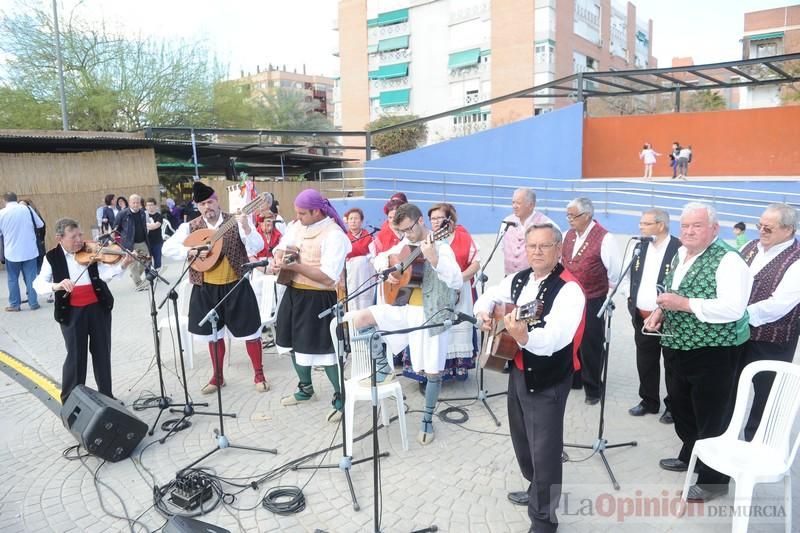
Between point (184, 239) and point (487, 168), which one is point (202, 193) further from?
point (487, 168)

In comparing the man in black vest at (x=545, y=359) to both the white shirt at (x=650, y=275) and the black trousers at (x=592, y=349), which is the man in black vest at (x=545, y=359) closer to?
the white shirt at (x=650, y=275)

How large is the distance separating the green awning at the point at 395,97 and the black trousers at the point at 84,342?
41774 mm

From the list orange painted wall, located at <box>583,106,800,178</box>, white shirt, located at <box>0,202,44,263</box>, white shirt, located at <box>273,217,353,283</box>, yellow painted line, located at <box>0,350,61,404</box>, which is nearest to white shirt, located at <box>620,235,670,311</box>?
white shirt, located at <box>273,217,353,283</box>

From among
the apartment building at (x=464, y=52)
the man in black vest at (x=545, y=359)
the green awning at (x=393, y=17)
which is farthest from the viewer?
the green awning at (x=393, y=17)

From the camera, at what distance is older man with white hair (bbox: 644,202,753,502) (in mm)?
3320

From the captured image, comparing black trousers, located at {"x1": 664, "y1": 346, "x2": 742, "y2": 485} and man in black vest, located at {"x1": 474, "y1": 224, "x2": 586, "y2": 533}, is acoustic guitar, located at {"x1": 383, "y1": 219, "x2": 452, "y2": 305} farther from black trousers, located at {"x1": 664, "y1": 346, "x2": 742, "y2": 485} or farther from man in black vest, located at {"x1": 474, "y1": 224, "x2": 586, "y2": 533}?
black trousers, located at {"x1": 664, "y1": 346, "x2": 742, "y2": 485}

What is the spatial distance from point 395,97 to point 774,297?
43.5 meters

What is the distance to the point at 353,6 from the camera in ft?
149

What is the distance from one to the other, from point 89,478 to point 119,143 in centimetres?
1375

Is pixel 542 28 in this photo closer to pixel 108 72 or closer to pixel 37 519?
pixel 108 72

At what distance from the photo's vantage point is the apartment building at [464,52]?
37.4m

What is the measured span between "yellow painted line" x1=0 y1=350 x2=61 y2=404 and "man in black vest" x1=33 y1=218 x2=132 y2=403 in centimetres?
81

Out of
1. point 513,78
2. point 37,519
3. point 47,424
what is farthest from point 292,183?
point 513,78

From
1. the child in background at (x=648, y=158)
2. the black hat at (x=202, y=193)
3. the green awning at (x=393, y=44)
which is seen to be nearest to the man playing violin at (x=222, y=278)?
the black hat at (x=202, y=193)
